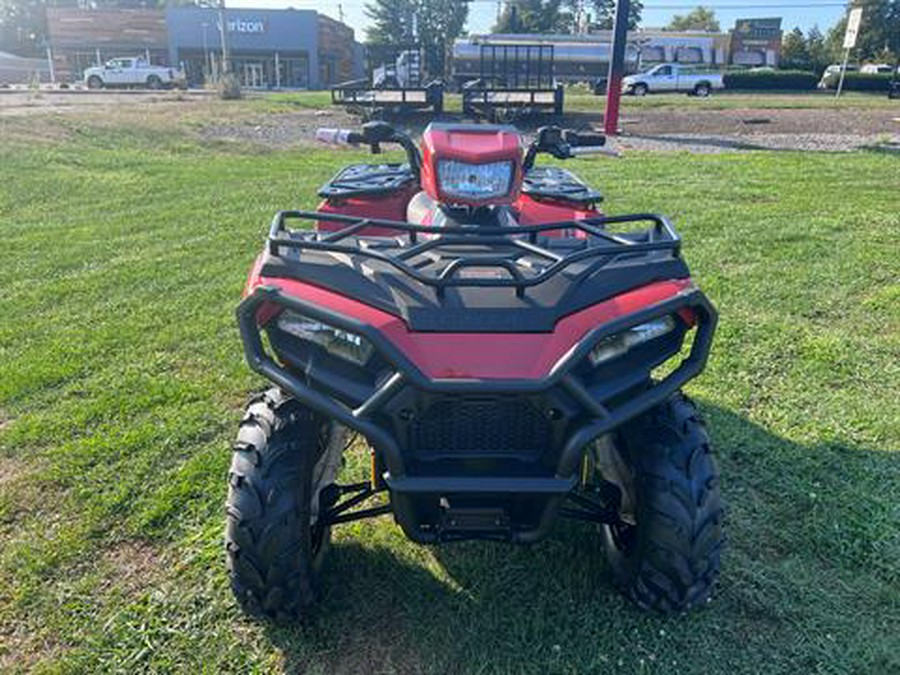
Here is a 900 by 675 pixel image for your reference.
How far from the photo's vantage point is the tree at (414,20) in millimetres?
67250

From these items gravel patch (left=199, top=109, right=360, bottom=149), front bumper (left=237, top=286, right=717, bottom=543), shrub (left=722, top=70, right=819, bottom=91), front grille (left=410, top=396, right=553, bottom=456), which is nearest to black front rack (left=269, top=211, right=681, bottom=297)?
front bumper (left=237, top=286, right=717, bottom=543)

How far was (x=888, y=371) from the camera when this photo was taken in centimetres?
391

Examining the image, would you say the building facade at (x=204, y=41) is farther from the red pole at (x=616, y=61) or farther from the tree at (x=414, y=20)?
the red pole at (x=616, y=61)

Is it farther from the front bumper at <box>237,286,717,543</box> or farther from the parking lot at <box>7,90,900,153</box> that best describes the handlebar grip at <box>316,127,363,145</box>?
the parking lot at <box>7,90,900,153</box>

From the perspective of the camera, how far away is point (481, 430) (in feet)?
6.11

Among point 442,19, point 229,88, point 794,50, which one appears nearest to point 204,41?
point 229,88

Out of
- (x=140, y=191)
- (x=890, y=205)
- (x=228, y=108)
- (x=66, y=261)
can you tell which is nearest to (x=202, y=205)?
(x=140, y=191)

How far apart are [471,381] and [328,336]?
458 mm

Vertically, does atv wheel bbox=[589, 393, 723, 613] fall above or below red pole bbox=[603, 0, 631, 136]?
below

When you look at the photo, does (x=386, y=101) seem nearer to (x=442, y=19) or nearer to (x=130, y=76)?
(x=130, y=76)

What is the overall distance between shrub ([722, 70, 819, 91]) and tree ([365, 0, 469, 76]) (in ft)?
101

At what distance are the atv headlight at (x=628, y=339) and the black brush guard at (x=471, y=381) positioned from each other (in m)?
0.09

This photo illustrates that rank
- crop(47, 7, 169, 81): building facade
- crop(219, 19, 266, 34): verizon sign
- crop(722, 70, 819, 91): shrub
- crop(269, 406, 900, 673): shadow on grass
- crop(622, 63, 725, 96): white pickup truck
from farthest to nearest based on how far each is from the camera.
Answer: crop(47, 7, 169, 81): building facade, crop(219, 19, 266, 34): verizon sign, crop(722, 70, 819, 91): shrub, crop(622, 63, 725, 96): white pickup truck, crop(269, 406, 900, 673): shadow on grass

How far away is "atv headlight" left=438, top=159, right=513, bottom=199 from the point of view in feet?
8.32
